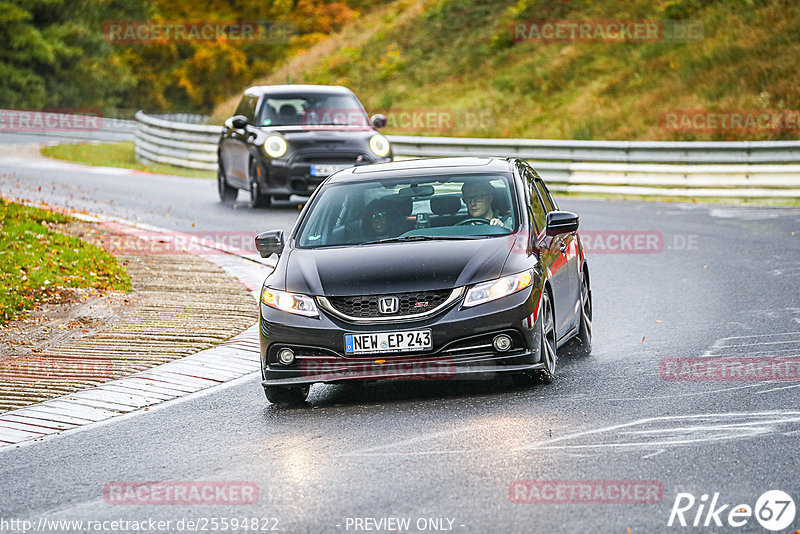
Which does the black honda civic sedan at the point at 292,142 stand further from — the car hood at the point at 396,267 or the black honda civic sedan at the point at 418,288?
the car hood at the point at 396,267

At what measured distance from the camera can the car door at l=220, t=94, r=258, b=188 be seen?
2213cm

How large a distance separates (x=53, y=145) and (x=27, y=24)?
28.2 meters

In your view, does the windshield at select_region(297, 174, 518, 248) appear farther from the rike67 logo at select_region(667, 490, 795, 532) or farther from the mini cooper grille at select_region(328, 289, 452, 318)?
the rike67 logo at select_region(667, 490, 795, 532)

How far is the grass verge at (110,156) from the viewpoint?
101 feet

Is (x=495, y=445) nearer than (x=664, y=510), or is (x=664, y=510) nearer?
(x=664, y=510)

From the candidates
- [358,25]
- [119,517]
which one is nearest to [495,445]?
[119,517]

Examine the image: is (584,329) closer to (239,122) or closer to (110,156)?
(239,122)

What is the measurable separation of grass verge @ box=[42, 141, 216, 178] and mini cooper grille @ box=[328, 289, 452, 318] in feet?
69.6

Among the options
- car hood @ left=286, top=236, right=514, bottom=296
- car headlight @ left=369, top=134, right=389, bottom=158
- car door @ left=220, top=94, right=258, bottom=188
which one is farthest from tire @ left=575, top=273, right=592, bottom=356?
car door @ left=220, top=94, right=258, bottom=188

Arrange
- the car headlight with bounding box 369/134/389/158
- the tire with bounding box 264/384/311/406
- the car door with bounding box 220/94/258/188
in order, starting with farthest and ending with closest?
the car door with bounding box 220/94/258/188 → the car headlight with bounding box 369/134/389/158 → the tire with bounding box 264/384/311/406

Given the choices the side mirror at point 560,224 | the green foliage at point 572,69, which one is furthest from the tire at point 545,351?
the green foliage at point 572,69

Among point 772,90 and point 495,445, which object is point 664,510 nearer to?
point 495,445

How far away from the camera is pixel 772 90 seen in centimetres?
2936

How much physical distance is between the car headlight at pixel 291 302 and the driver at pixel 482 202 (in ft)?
4.99
